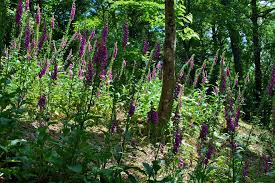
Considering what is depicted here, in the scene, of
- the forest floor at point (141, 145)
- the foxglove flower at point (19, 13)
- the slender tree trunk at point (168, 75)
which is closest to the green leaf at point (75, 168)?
the forest floor at point (141, 145)

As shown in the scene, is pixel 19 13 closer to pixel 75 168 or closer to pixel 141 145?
pixel 75 168

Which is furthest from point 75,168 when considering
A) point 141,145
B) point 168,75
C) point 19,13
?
point 168,75

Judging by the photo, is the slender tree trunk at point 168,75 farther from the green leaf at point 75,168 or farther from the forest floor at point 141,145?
the green leaf at point 75,168

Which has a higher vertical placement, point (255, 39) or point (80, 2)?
point (80, 2)

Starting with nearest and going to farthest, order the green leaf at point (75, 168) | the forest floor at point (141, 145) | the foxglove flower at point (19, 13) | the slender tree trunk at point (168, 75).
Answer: the green leaf at point (75, 168) < the foxglove flower at point (19, 13) < the forest floor at point (141, 145) < the slender tree trunk at point (168, 75)

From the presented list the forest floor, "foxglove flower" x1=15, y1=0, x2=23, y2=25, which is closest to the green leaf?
the forest floor

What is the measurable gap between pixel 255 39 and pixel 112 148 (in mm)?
17062

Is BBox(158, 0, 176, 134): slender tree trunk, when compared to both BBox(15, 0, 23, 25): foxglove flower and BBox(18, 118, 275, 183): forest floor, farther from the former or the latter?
BBox(15, 0, 23, 25): foxglove flower

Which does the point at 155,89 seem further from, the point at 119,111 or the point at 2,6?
the point at 2,6

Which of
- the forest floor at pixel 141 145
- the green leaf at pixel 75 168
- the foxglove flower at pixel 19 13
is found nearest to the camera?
the green leaf at pixel 75 168

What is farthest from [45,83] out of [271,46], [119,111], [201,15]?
[271,46]

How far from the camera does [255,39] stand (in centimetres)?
1942

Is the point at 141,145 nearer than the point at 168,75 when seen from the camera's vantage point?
Yes

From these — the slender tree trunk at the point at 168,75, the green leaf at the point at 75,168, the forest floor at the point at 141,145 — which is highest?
the slender tree trunk at the point at 168,75
